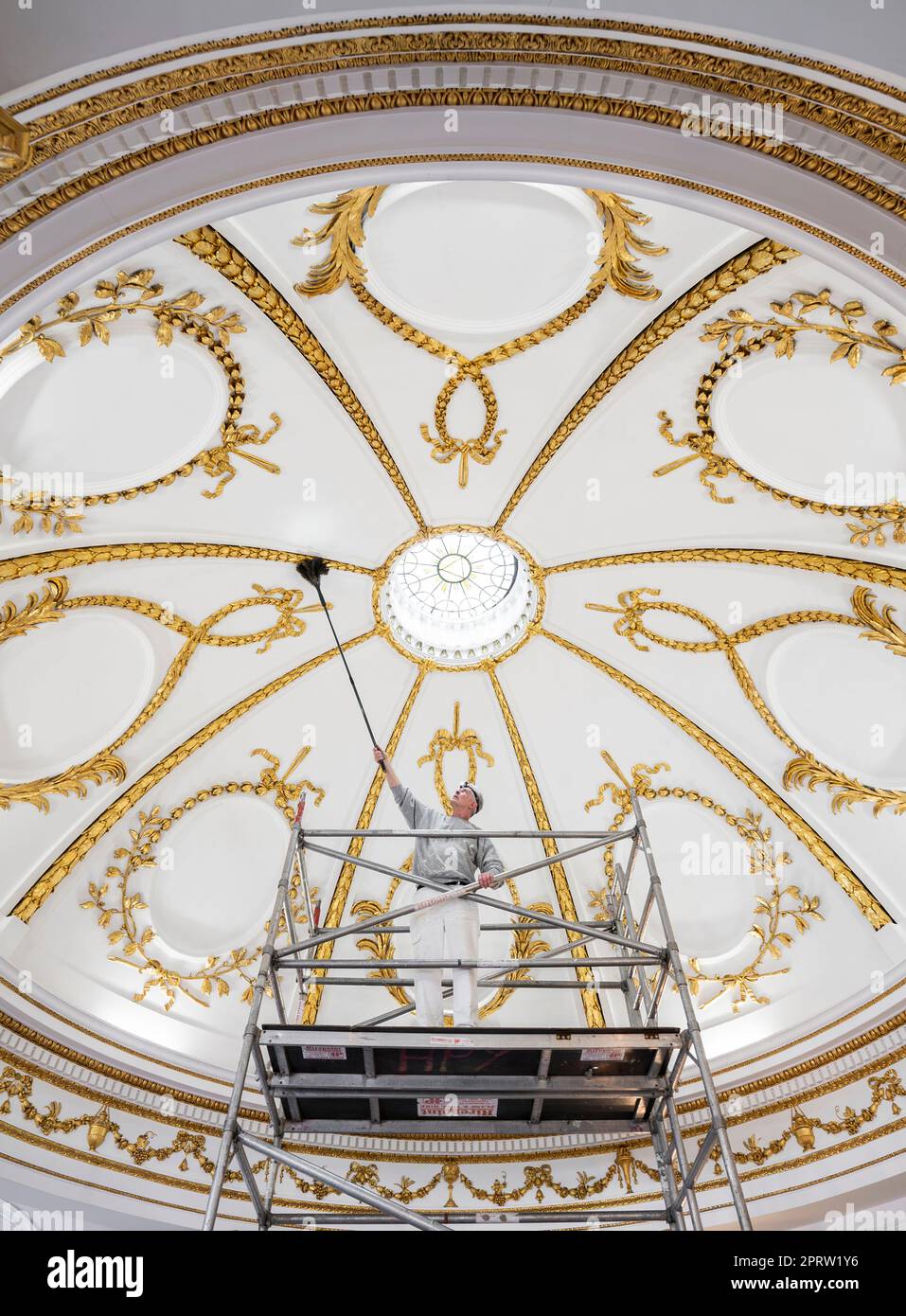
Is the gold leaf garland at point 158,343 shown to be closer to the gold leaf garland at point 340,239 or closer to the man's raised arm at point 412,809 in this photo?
the gold leaf garland at point 340,239

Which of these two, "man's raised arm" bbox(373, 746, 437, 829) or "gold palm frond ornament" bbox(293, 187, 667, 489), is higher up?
"gold palm frond ornament" bbox(293, 187, 667, 489)

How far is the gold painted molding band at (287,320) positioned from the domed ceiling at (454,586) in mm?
26

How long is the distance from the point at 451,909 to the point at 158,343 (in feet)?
13.9

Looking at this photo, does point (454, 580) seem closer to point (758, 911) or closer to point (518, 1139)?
point (758, 911)

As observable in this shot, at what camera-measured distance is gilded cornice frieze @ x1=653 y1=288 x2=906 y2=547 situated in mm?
5832

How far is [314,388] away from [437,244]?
1.57 meters

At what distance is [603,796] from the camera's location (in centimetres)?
1025

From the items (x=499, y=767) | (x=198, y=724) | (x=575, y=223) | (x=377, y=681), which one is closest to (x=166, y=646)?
(x=198, y=724)

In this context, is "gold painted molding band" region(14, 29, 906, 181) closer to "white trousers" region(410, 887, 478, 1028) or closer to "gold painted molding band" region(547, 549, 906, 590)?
"white trousers" region(410, 887, 478, 1028)

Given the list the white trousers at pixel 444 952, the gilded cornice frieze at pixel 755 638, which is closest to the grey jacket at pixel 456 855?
the white trousers at pixel 444 952

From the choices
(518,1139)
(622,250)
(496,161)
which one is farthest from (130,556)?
(518,1139)

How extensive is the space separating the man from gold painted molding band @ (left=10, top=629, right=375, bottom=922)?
12.0 feet

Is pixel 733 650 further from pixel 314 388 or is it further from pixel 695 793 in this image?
pixel 314 388

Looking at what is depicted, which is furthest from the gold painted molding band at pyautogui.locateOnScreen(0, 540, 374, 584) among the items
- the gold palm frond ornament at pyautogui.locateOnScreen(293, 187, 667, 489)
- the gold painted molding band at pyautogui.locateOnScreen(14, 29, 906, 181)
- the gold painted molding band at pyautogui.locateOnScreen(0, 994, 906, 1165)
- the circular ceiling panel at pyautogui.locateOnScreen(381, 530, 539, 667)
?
the gold painted molding band at pyautogui.locateOnScreen(14, 29, 906, 181)
